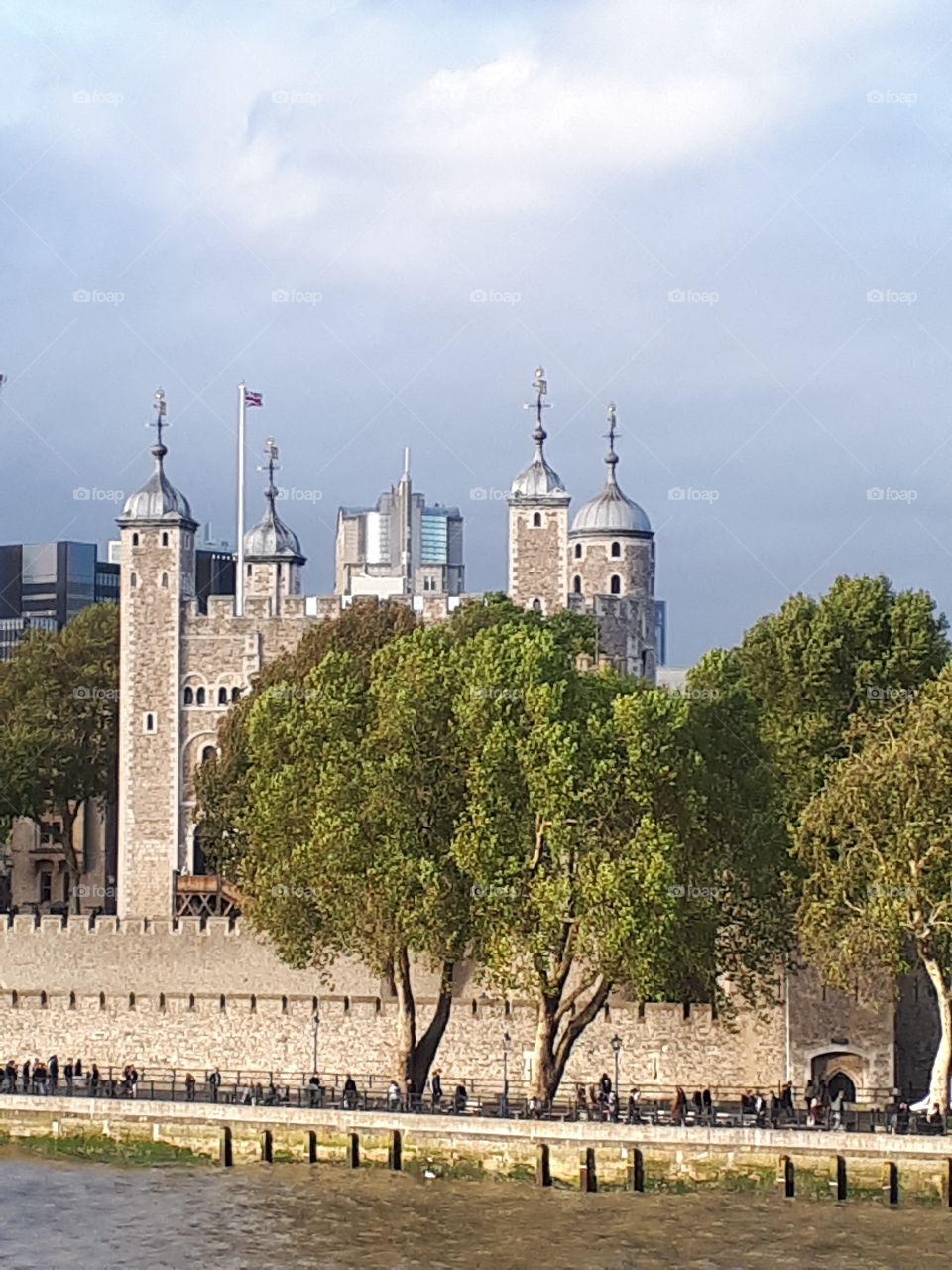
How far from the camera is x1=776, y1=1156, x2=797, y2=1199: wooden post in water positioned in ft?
153

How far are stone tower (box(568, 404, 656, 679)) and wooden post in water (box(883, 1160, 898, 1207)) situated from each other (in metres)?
34.4

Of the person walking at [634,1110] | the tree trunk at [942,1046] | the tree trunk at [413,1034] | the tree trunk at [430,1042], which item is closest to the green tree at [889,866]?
the tree trunk at [942,1046]

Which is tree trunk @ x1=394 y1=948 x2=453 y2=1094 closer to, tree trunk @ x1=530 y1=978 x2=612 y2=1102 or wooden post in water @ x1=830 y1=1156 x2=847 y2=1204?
tree trunk @ x1=530 y1=978 x2=612 y2=1102

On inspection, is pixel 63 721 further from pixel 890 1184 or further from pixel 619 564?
pixel 890 1184

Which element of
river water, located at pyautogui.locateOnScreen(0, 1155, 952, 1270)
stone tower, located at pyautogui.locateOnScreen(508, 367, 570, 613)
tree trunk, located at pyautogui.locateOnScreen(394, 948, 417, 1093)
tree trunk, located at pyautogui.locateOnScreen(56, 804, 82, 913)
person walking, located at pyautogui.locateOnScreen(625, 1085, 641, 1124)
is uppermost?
stone tower, located at pyautogui.locateOnScreen(508, 367, 570, 613)

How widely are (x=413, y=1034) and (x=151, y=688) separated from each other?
2669cm

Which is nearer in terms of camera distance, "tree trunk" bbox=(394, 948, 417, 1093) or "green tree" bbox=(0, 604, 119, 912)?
"tree trunk" bbox=(394, 948, 417, 1093)

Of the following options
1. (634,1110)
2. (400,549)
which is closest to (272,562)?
(400,549)

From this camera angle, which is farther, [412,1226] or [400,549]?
[400,549]

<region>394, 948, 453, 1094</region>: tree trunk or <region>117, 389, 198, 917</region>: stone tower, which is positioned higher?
<region>117, 389, 198, 917</region>: stone tower

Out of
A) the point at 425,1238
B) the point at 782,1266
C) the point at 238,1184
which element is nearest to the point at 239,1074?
the point at 238,1184

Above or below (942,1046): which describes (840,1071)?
below

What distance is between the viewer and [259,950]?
63219 mm

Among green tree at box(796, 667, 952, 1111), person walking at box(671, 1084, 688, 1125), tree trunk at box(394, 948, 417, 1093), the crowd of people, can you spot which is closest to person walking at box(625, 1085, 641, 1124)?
the crowd of people
